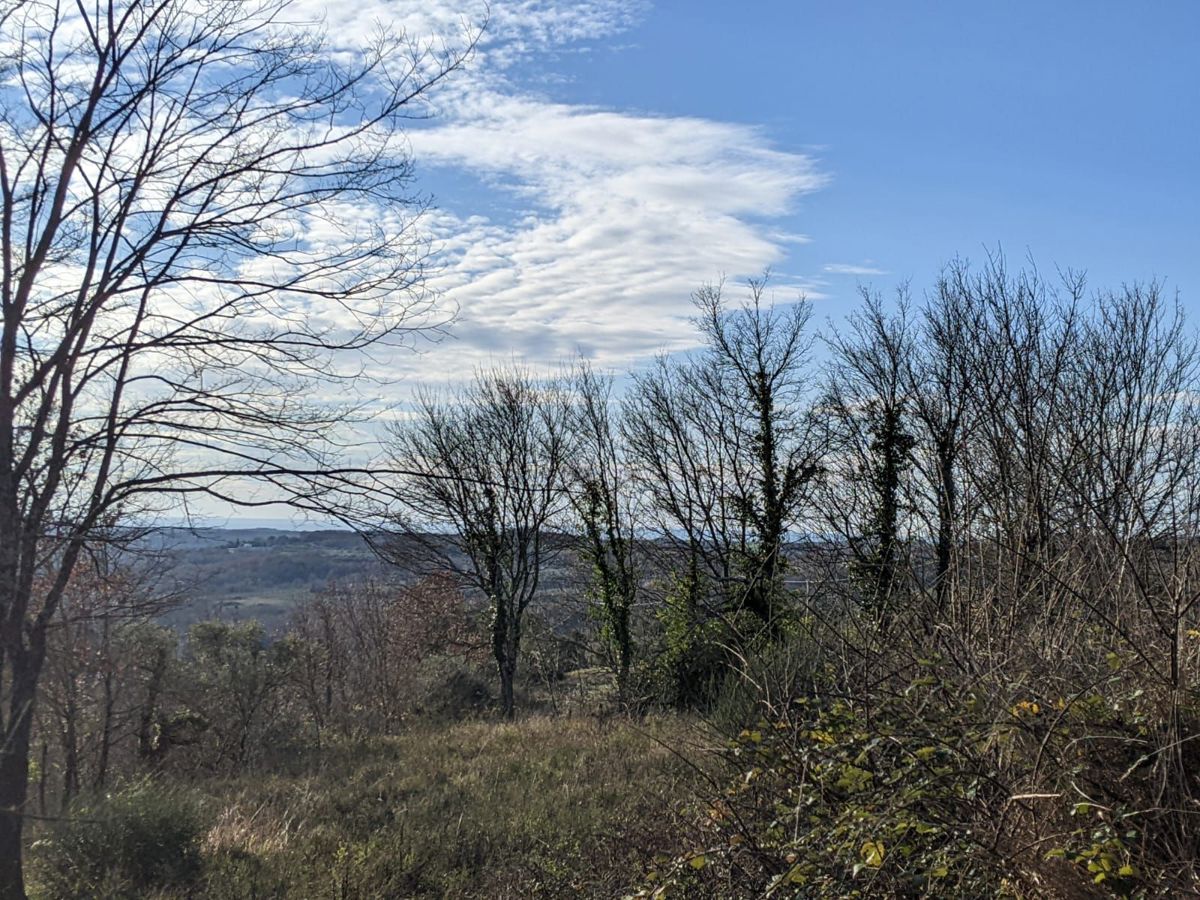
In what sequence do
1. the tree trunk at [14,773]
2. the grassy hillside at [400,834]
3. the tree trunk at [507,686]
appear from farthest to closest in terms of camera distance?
the tree trunk at [507,686], the grassy hillside at [400,834], the tree trunk at [14,773]

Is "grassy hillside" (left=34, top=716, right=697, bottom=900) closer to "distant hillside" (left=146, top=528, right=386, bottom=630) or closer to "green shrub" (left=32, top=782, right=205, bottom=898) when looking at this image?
"green shrub" (left=32, top=782, right=205, bottom=898)

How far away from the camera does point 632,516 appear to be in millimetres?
24766

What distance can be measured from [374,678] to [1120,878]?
28164mm

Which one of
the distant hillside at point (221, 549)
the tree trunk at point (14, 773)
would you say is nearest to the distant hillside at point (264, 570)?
the distant hillside at point (221, 549)

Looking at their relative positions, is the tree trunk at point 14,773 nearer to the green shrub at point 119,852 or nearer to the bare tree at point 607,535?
the green shrub at point 119,852

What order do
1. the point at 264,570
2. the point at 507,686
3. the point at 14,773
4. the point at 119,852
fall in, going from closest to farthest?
1. the point at 14,773
2. the point at 119,852
3. the point at 507,686
4. the point at 264,570

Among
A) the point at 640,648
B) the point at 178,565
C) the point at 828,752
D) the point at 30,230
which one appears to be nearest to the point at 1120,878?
the point at 828,752

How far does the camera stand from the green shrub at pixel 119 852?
680 centimetres

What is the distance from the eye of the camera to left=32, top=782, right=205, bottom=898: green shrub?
22.3 ft

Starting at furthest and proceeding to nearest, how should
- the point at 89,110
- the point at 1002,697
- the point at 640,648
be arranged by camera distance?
the point at 640,648 → the point at 89,110 → the point at 1002,697

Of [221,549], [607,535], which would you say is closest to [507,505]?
[607,535]

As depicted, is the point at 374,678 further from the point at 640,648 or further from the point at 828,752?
the point at 828,752

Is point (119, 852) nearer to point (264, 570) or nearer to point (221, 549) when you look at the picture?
point (221, 549)

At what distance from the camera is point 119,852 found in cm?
710
